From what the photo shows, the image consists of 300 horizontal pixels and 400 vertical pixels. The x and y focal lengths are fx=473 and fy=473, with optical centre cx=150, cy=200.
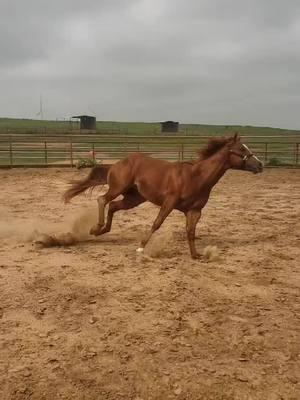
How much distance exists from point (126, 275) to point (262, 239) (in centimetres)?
291

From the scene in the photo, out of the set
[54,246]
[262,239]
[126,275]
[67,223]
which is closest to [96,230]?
[54,246]

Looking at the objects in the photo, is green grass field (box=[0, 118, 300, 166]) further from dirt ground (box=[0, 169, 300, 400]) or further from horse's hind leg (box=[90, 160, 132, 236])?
dirt ground (box=[0, 169, 300, 400])

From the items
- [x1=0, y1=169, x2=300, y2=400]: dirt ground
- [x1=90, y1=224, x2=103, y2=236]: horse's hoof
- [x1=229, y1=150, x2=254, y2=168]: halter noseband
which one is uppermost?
[x1=229, y1=150, x2=254, y2=168]: halter noseband

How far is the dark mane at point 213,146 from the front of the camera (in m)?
6.42

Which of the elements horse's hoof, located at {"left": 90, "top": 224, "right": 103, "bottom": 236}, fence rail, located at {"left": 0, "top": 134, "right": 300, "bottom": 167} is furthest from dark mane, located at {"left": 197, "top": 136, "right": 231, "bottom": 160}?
fence rail, located at {"left": 0, "top": 134, "right": 300, "bottom": 167}

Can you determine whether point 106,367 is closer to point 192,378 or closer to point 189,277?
point 192,378

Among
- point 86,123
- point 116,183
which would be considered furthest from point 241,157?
point 86,123

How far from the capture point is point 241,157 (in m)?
6.30

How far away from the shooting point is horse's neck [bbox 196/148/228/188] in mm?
6285

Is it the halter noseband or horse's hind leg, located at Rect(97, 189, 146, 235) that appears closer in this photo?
the halter noseband

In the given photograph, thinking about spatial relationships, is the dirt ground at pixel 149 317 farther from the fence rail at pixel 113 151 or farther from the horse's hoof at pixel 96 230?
the fence rail at pixel 113 151

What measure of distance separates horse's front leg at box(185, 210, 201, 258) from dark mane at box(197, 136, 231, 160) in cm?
80

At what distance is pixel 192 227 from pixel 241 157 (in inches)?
45.2

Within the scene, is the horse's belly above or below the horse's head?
below
